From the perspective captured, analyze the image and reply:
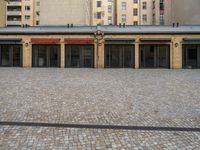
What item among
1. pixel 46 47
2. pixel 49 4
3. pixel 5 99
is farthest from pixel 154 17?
pixel 5 99

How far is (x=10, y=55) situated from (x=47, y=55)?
13.6 ft

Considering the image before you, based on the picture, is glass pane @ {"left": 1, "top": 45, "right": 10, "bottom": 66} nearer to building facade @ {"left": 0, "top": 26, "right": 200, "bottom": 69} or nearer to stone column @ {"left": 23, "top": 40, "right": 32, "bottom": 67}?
building facade @ {"left": 0, "top": 26, "right": 200, "bottom": 69}

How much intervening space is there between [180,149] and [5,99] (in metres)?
6.25

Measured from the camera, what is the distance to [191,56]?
2528cm

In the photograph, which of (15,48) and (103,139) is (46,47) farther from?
(103,139)

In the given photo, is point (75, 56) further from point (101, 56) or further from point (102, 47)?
point (102, 47)

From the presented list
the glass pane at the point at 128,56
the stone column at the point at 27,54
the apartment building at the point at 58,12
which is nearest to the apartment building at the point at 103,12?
the apartment building at the point at 58,12

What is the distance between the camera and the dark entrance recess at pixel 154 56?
25547 mm

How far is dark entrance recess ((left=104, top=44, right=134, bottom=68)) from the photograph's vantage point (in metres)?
25.6

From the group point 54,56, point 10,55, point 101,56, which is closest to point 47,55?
point 54,56

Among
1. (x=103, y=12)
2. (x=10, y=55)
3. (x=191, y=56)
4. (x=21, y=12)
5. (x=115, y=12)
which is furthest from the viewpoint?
(x=115, y=12)

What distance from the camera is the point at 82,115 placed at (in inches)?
251

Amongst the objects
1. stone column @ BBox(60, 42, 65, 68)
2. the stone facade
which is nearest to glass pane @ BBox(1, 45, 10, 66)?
the stone facade

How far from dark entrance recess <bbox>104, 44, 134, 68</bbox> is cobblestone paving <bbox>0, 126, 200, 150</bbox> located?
2076 cm
